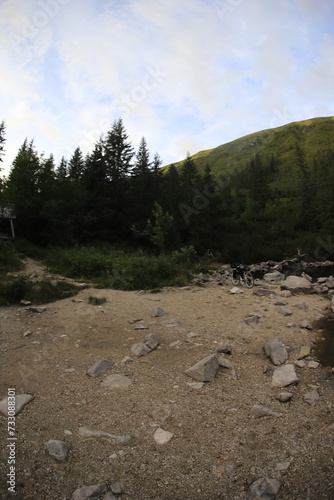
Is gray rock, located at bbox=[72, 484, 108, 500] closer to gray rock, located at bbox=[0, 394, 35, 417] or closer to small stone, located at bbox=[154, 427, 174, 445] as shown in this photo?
small stone, located at bbox=[154, 427, 174, 445]

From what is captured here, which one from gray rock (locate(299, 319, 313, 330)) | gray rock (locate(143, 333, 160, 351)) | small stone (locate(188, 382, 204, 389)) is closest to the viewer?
small stone (locate(188, 382, 204, 389))

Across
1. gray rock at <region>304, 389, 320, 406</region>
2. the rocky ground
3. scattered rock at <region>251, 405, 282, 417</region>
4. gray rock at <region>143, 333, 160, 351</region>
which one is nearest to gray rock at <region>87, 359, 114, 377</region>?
the rocky ground

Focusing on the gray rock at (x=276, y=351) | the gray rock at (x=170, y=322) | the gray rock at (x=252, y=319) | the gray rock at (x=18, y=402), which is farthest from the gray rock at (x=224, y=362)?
the gray rock at (x=18, y=402)

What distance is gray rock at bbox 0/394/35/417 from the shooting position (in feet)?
10.9

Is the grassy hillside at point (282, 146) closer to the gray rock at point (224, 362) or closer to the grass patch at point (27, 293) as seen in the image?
the grass patch at point (27, 293)

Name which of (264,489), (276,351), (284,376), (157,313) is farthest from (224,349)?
(264,489)

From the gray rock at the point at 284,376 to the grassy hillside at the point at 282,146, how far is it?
383 ft

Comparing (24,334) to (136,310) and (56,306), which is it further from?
(136,310)

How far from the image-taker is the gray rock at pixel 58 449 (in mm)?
2605

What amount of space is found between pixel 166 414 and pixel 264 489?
4.63ft

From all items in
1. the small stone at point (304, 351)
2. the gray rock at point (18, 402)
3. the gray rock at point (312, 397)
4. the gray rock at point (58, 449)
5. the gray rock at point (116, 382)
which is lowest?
the small stone at point (304, 351)

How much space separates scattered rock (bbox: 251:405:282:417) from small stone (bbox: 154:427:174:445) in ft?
3.93

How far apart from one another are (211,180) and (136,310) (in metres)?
32.4

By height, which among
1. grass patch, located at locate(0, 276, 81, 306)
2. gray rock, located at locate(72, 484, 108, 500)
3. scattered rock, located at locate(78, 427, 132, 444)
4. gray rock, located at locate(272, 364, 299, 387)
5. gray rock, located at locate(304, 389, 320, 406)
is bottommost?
gray rock, located at locate(304, 389, 320, 406)
